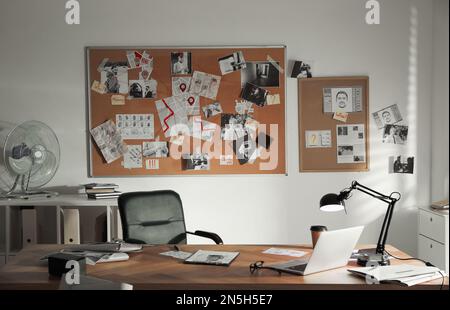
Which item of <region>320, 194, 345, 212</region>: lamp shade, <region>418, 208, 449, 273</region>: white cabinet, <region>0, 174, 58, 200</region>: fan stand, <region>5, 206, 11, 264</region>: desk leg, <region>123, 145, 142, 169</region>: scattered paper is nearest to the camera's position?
<region>320, 194, 345, 212</region>: lamp shade

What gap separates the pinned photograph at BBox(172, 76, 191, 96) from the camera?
453 centimetres

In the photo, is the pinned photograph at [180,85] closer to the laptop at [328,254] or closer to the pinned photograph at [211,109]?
the pinned photograph at [211,109]

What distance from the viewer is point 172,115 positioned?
454 centimetres

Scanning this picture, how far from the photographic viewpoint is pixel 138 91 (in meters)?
4.54

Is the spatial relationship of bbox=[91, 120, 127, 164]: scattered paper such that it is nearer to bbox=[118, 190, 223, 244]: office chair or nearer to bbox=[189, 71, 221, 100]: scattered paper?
bbox=[189, 71, 221, 100]: scattered paper

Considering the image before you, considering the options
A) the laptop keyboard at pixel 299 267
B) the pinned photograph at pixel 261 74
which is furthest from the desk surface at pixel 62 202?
the laptop keyboard at pixel 299 267

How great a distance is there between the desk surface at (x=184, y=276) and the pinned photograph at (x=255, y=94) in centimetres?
200

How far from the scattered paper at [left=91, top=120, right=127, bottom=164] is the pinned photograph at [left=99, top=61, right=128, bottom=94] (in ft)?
0.88

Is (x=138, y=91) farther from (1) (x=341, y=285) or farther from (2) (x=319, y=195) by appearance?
(1) (x=341, y=285)

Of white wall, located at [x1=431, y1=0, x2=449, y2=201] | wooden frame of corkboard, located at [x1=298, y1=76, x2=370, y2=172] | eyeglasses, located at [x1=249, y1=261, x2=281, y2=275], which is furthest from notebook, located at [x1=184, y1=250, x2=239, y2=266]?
white wall, located at [x1=431, y1=0, x2=449, y2=201]

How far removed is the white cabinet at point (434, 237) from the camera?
4055 millimetres
